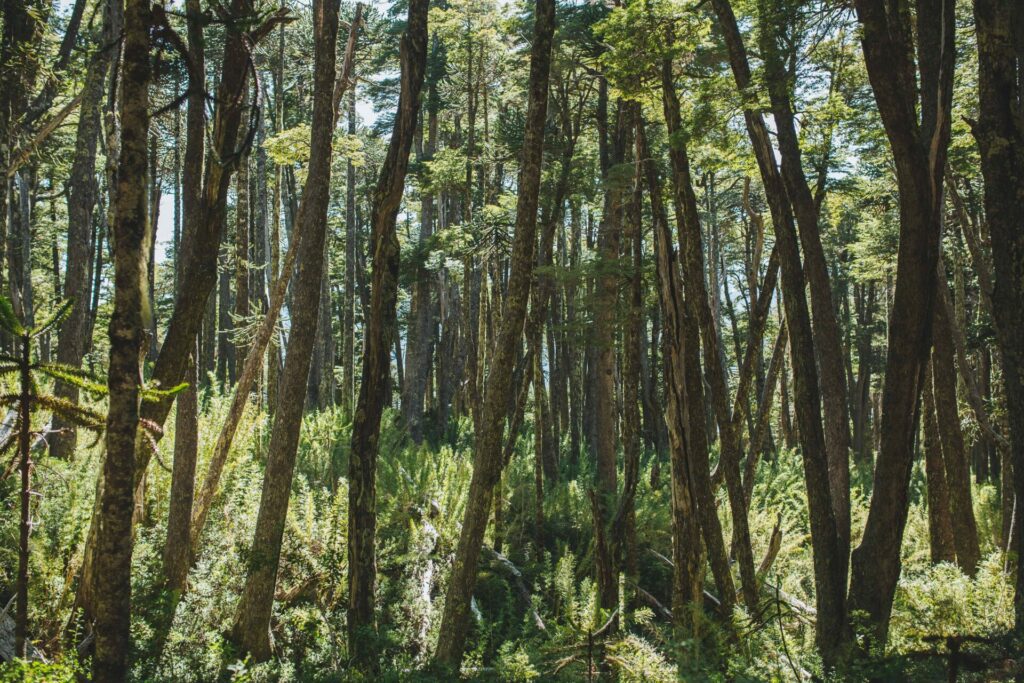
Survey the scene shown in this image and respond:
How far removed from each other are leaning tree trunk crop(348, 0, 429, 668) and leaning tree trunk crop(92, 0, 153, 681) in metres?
2.54

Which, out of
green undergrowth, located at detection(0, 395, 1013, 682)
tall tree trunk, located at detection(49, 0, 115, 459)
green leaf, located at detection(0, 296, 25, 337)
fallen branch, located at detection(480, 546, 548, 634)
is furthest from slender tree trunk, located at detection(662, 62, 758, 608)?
tall tree trunk, located at detection(49, 0, 115, 459)

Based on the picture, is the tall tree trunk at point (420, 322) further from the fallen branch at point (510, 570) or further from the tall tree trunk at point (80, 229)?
the tall tree trunk at point (80, 229)

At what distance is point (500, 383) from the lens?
658 cm

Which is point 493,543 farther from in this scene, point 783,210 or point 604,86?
point 604,86

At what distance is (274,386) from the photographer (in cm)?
1636

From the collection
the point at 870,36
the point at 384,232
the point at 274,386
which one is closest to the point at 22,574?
the point at 384,232

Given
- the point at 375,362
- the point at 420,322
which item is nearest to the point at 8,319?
the point at 375,362

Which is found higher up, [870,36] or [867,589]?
[870,36]

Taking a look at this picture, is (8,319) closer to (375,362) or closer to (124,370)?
(124,370)

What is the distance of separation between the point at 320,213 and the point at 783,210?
4510 millimetres

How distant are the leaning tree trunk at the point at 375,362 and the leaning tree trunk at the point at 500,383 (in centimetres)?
74

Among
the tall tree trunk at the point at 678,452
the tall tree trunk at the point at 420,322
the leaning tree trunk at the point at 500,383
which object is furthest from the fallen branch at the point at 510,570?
the tall tree trunk at the point at 420,322

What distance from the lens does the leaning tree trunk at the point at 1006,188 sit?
5797mm

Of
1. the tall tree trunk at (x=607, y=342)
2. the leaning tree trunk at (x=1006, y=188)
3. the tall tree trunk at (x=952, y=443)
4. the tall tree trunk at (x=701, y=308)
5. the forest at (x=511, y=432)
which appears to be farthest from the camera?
the tall tree trunk at (x=952, y=443)
